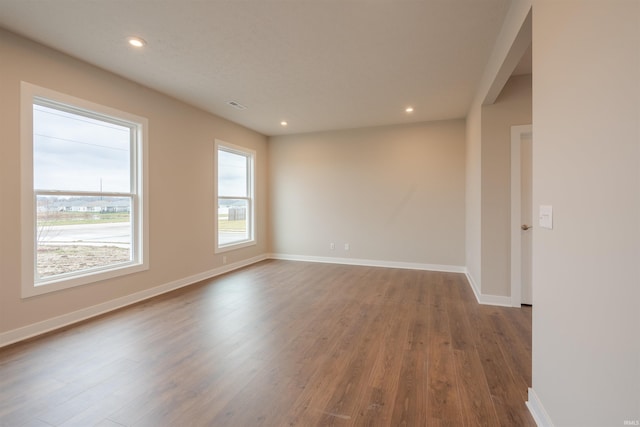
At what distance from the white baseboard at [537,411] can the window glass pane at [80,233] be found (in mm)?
4163

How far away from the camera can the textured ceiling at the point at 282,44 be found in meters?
2.21

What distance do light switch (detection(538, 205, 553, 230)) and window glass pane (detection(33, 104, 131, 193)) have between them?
4123mm

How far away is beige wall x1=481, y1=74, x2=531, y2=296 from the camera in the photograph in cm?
337

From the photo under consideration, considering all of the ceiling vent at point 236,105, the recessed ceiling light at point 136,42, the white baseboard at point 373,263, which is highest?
the ceiling vent at point 236,105

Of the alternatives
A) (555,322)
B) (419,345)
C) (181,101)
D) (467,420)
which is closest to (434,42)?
(555,322)

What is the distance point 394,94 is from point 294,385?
12.1ft

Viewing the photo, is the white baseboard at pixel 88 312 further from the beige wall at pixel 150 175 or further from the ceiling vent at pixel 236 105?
the ceiling vent at pixel 236 105

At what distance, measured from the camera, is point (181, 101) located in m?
4.23

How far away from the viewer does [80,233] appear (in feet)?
10.2

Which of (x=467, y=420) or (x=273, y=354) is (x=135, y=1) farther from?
(x=467, y=420)

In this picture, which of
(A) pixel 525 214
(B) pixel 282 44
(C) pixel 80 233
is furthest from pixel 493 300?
(C) pixel 80 233

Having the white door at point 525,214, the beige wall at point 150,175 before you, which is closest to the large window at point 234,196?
the beige wall at point 150,175

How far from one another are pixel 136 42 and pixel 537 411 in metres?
4.15

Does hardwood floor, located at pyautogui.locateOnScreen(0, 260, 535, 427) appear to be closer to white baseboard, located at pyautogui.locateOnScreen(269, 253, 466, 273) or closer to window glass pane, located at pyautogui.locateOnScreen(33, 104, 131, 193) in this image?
window glass pane, located at pyautogui.locateOnScreen(33, 104, 131, 193)
